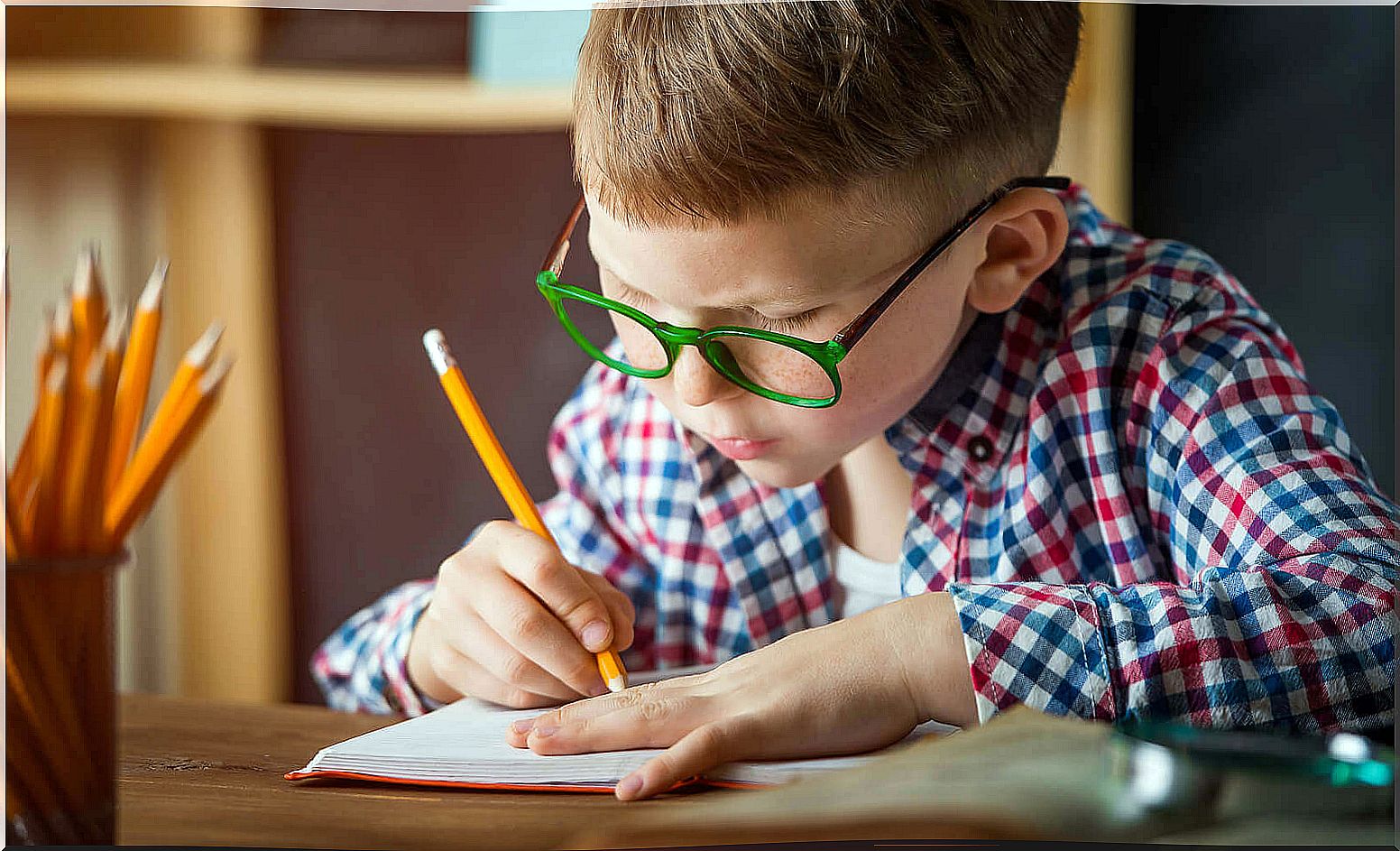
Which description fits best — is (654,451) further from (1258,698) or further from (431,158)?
(1258,698)

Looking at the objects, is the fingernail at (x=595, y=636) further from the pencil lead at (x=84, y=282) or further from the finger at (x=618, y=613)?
the pencil lead at (x=84, y=282)

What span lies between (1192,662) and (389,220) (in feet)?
1.45

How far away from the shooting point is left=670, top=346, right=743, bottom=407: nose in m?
0.42

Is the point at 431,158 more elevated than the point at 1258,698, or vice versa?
the point at 431,158

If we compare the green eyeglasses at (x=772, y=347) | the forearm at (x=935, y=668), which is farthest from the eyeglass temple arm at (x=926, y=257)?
the forearm at (x=935, y=668)

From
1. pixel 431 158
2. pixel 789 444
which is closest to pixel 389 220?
pixel 431 158

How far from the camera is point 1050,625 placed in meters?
0.39

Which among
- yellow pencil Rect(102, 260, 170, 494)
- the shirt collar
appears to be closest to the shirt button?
the shirt collar

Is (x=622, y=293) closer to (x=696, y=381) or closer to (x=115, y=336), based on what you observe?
(x=696, y=381)

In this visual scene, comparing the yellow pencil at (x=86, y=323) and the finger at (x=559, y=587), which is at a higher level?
the yellow pencil at (x=86, y=323)

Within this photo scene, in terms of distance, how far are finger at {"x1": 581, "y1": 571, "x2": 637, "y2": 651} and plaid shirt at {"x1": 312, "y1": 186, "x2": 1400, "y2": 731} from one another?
10 centimetres

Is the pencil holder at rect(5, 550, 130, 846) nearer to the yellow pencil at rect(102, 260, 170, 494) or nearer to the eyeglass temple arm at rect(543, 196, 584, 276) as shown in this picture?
the yellow pencil at rect(102, 260, 170, 494)

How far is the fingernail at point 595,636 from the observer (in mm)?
435

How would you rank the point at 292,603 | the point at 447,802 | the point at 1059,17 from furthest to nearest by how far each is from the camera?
the point at 292,603, the point at 1059,17, the point at 447,802
